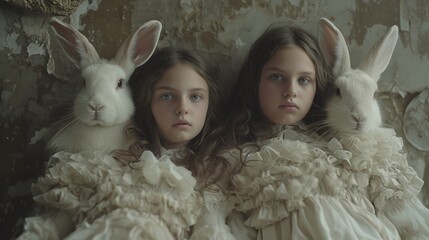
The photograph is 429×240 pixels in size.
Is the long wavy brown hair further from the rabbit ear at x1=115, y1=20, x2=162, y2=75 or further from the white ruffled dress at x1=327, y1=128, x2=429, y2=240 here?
the white ruffled dress at x1=327, y1=128, x2=429, y2=240

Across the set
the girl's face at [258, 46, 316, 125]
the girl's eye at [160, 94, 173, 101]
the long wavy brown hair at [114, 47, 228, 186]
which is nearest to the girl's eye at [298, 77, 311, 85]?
the girl's face at [258, 46, 316, 125]

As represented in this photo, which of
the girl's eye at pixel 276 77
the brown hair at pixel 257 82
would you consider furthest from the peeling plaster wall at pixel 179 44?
the girl's eye at pixel 276 77

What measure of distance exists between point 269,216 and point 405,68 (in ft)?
2.56

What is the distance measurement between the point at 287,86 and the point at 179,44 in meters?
0.39

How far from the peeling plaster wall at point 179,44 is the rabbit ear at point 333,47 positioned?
0.59 ft

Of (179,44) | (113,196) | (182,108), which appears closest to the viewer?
(113,196)

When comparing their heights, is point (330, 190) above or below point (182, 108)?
below


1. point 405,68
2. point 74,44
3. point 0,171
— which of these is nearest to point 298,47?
point 405,68

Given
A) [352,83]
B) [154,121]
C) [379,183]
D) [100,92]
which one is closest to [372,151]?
[379,183]

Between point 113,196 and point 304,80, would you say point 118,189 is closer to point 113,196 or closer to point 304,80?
point 113,196

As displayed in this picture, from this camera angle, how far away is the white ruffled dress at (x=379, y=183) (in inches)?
56.1

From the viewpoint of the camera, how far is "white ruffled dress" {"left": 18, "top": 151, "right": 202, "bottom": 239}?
1.30 metres

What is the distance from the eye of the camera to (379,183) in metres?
1.44

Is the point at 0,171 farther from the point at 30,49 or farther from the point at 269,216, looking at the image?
the point at 269,216
